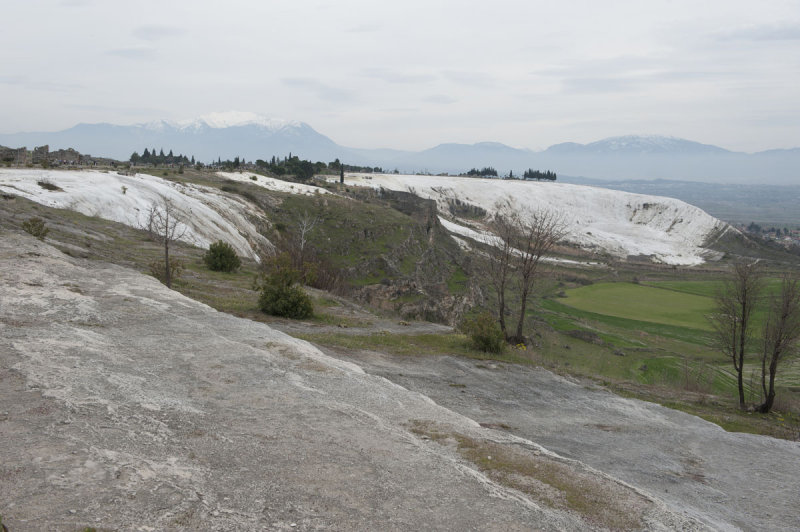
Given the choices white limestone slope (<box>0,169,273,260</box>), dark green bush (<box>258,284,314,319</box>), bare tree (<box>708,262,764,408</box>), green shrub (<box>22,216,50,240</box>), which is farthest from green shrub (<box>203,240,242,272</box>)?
bare tree (<box>708,262,764,408</box>)

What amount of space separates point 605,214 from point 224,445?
651ft

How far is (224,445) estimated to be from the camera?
8398mm

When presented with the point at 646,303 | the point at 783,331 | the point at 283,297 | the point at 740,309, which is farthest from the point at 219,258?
the point at 646,303

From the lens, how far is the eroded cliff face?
21.3 ft

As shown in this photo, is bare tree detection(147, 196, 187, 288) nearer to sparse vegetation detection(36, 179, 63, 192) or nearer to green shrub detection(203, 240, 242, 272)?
green shrub detection(203, 240, 242, 272)

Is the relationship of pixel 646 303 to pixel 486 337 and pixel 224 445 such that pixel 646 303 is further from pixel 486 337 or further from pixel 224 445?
pixel 224 445

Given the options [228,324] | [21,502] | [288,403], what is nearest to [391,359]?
[228,324]

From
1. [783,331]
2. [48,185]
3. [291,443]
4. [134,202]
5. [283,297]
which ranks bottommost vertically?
[783,331]

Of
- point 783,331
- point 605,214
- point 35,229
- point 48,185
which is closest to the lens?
point 35,229

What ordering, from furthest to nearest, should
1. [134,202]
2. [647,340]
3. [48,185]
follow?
[647,340] < [134,202] < [48,185]

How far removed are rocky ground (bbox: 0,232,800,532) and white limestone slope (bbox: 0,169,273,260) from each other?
25950mm

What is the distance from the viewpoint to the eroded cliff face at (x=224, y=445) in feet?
21.3

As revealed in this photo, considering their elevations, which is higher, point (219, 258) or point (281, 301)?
point (219, 258)

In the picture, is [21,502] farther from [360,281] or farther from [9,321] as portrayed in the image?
[360,281]
